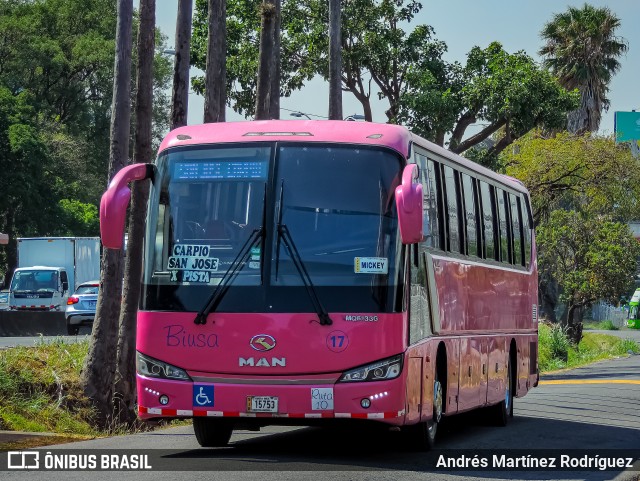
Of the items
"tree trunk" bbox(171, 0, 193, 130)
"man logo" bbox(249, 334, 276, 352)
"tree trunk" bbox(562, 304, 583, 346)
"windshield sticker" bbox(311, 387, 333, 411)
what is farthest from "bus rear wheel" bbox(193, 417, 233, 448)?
"tree trunk" bbox(562, 304, 583, 346)

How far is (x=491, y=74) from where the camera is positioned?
35.0m

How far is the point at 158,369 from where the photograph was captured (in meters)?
12.4

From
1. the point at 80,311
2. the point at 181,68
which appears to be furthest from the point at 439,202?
the point at 80,311

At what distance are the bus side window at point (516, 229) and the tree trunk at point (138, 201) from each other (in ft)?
20.2

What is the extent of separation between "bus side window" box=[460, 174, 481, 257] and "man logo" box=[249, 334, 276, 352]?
4555 mm

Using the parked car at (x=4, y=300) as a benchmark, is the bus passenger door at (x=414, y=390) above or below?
below

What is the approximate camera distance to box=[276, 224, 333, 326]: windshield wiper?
39.5ft

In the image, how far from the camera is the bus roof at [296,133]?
12.8 m

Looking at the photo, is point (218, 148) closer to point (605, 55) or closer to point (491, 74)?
point (491, 74)

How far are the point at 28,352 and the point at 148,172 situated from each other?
870 cm

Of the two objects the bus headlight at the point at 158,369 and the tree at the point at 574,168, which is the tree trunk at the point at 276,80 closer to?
the tree at the point at 574,168

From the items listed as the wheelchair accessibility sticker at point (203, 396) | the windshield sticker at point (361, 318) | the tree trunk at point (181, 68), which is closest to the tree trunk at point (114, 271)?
the tree trunk at point (181, 68)

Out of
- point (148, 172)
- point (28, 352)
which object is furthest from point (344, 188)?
point (28, 352)

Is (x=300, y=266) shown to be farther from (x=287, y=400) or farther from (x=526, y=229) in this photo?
(x=526, y=229)
